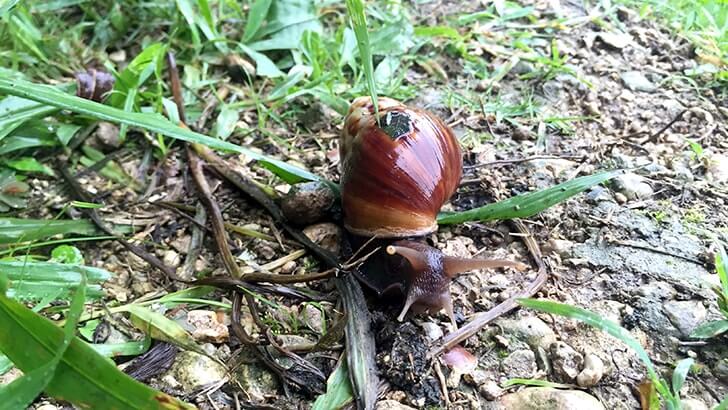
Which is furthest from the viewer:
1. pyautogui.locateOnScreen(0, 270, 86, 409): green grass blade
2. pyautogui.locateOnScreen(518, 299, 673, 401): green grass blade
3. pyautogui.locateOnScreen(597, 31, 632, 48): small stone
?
pyautogui.locateOnScreen(597, 31, 632, 48): small stone

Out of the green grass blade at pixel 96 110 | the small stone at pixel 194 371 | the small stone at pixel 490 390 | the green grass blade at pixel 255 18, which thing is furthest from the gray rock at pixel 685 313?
the green grass blade at pixel 255 18

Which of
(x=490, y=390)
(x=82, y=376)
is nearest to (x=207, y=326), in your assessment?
(x=82, y=376)

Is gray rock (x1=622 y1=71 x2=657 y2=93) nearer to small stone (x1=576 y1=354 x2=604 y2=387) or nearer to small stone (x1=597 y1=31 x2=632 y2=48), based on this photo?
small stone (x1=597 y1=31 x2=632 y2=48)

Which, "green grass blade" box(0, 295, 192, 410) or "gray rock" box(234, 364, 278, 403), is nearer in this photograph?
"green grass blade" box(0, 295, 192, 410)

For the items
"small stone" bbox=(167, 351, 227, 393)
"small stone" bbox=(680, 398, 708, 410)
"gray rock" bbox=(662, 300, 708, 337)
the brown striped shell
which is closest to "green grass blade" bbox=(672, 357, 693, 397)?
"small stone" bbox=(680, 398, 708, 410)

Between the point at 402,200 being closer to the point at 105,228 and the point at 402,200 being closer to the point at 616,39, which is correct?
the point at 105,228

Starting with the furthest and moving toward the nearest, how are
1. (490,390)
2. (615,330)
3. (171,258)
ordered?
(171,258) → (490,390) → (615,330)
